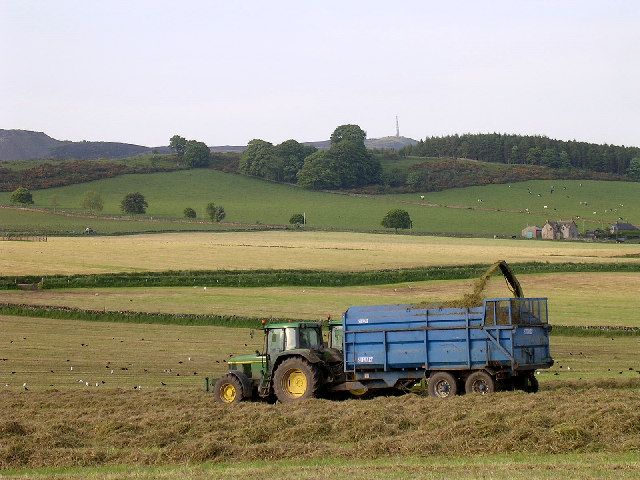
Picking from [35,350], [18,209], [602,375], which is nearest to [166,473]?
[602,375]

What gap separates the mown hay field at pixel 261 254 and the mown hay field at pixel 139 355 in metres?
19.5

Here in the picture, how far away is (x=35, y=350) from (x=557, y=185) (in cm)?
12643

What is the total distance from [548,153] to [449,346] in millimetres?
153640

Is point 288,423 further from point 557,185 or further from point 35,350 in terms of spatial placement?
point 557,185

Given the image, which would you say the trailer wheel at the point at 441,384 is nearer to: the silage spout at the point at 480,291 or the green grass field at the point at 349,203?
the silage spout at the point at 480,291

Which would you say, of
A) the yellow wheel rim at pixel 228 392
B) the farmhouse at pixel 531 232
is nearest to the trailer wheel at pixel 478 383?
the yellow wheel rim at pixel 228 392

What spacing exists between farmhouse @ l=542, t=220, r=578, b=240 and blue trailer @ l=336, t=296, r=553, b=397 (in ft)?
310

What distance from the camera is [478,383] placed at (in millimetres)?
24312

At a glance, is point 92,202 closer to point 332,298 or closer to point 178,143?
point 178,143

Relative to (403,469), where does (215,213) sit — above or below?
above

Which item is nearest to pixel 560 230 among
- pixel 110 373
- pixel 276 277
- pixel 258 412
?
pixel 276 277

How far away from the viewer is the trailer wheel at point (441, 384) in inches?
961

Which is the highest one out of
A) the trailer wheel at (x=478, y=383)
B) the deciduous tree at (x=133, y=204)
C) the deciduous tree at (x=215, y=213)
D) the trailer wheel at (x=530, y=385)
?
the deciduous tree at (x=133, y=204)

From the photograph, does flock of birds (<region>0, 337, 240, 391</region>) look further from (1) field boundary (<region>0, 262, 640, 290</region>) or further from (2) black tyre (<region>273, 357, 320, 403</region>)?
(1) field boundary (<region>0, 262, 640, 290</region>)
